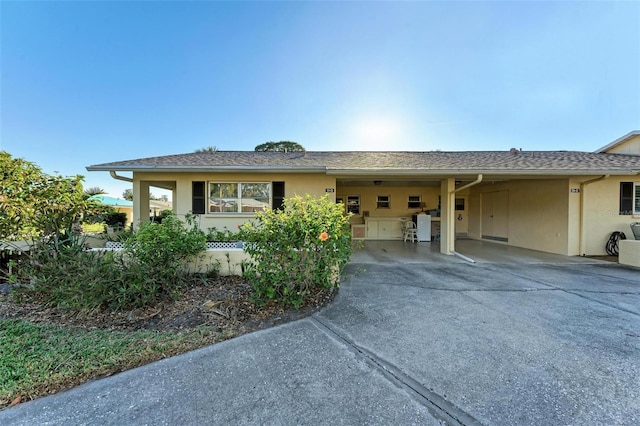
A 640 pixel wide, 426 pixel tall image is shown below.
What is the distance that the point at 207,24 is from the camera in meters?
8.94

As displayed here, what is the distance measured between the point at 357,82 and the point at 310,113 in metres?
3.61

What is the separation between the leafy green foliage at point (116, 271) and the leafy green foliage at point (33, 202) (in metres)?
0.35

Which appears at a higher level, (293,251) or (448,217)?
(448,217)

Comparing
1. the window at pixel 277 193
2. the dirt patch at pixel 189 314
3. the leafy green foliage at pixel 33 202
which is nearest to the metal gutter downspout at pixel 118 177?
the leafy green foliage at pixel 33 202

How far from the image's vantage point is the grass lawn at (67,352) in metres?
2.25

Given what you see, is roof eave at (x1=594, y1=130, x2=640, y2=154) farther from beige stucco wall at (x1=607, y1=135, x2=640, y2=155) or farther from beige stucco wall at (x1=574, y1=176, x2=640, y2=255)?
beige stucco wall at (x1=574, y1=176, x2=640, y2=255)

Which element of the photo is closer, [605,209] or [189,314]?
[189,314]

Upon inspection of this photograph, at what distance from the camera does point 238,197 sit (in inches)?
340

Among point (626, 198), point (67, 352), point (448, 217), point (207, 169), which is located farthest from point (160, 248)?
point (626, 198)

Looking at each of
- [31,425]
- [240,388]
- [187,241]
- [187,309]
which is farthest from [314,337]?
[187,241]

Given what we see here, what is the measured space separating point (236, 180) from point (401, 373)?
24.8ft

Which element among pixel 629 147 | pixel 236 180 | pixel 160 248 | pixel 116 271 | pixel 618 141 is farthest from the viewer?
pixel 618 141

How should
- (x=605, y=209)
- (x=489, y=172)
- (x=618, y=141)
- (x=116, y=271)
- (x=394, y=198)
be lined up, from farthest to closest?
(x=394, y=198) < (x=618, y=141) < (x=605, y=209) < (x=489, y=172) < (x=116, y=271)

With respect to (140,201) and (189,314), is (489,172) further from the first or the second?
(140,201)
